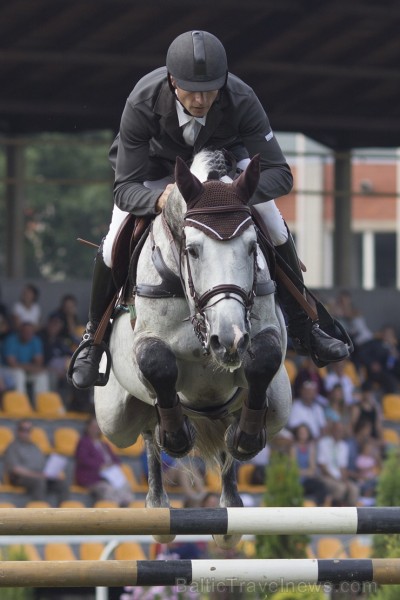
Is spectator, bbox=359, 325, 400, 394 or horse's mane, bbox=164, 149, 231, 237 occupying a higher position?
horse's mane, bbox=164, 149, 231, 237

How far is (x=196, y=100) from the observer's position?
5824 millimetres

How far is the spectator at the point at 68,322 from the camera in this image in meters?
15.3

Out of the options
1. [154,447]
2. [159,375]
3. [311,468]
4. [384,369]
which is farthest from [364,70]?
[159,375]

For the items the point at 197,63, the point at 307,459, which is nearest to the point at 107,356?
the point at 197,63

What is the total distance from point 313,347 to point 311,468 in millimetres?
7331

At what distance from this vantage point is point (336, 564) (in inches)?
209

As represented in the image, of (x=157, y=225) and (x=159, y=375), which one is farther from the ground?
(x=157, y=225)

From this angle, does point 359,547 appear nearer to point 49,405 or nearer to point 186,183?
point 49,405

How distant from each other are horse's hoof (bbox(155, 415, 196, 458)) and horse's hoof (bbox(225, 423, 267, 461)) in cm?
18

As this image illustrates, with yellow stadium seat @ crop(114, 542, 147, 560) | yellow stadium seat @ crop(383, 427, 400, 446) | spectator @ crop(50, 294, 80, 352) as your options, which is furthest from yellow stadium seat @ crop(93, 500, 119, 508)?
yellow stadium seat @ crop(383, 427, 400, 446)

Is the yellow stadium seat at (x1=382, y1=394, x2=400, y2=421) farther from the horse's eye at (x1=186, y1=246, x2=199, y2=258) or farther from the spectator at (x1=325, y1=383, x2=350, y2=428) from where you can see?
the horse's eye at (x1=186, y1=246, x2=199, y2=258)

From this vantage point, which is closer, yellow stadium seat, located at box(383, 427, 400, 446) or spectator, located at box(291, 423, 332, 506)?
spectator, located at box(291, 423, 332, 506)

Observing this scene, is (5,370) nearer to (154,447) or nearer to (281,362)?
(154,447)

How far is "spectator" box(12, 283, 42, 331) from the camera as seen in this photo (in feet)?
50.3
